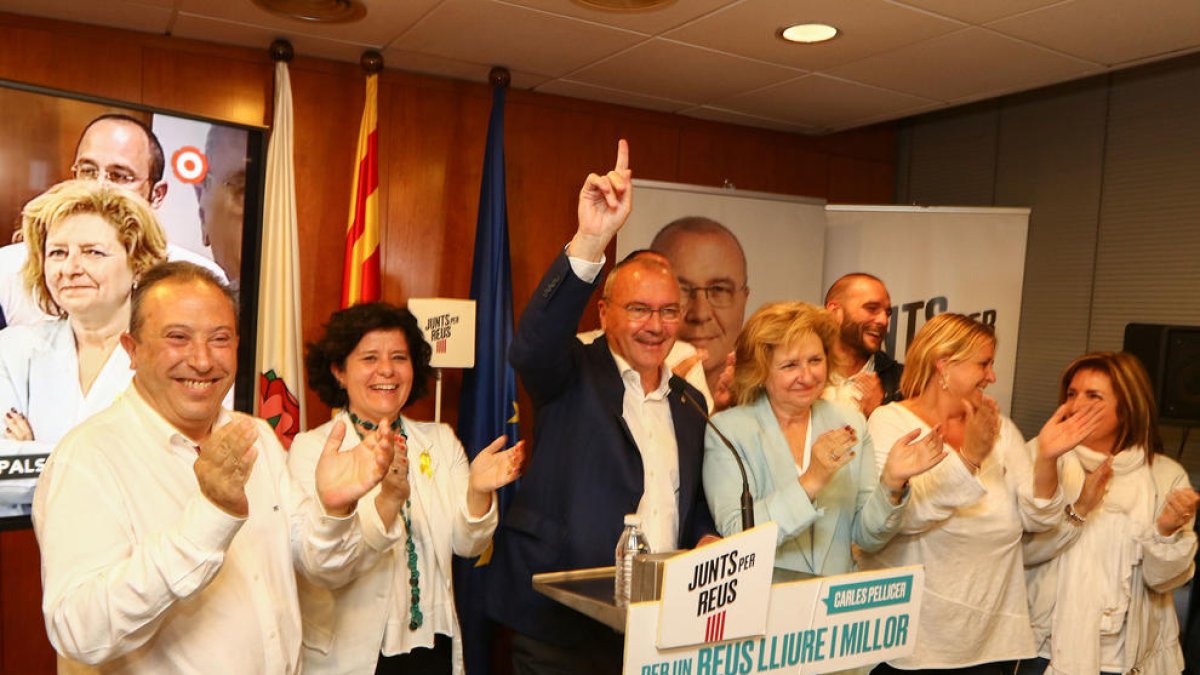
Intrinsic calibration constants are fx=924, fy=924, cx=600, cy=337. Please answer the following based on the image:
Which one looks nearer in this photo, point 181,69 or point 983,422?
point 983,422

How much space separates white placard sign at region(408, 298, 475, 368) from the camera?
3.94 meters

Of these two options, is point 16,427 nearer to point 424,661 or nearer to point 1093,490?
point 424,661

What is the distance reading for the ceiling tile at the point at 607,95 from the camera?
15.0ft

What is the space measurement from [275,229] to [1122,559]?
11.2 feet

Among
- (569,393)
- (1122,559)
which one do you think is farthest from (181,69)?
(1122,559)

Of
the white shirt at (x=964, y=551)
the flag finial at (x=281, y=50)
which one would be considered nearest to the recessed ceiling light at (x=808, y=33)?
the white shirt at (x=964, y=551)

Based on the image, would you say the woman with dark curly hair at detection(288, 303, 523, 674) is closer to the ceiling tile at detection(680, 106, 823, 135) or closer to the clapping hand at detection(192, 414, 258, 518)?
the clapping hand at detection(192, 414, 258, 518)

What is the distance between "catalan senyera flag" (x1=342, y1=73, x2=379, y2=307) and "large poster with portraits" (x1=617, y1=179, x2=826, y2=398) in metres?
1.17

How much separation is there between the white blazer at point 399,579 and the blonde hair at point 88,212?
2.64ft

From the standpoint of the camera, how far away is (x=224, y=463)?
57.5 inches

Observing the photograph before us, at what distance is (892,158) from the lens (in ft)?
19.4

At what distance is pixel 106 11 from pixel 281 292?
4.19 ft

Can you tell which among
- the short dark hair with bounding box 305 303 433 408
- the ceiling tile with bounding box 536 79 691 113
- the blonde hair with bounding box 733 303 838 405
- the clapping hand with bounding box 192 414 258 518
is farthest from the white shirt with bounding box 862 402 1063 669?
the ceiling tile with bounding box 536 79 691 113

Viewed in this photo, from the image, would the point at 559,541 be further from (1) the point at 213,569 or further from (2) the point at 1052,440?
(2) the point at 1052,440
